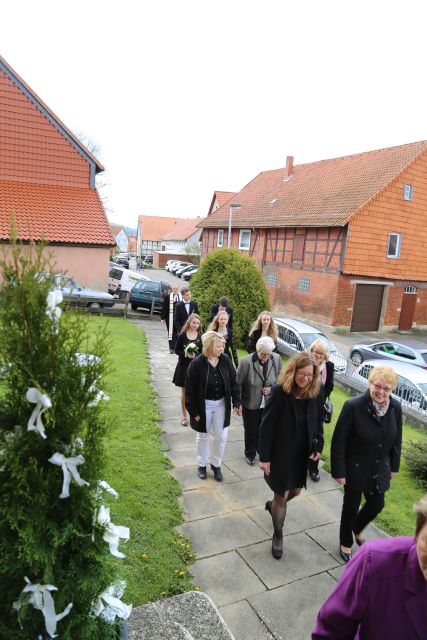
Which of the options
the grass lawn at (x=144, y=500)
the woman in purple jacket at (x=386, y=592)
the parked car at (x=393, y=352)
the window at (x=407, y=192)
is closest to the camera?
the woman in purple jacket at (x=386, y=592)

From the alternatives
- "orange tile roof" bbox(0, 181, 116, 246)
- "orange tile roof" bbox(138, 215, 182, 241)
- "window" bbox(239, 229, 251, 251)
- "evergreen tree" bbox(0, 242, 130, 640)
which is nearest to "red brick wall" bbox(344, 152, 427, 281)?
"window" bbox(239, 229, 251, 251)

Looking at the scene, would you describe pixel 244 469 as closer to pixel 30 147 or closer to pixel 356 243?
pixel 30 147

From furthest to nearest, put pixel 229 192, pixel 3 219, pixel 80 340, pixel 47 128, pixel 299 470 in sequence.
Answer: pixel 229 192 → pixel 47 128 → pixel 3 219 → pixel 299 470 → pixel 80 340

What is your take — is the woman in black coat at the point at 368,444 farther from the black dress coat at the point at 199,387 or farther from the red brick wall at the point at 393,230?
the red brick wall at the point at 393,230

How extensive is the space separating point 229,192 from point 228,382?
1640 inches

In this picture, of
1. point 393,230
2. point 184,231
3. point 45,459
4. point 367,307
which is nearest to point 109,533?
point 45,459

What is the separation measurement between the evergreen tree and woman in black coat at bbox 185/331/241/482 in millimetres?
2914

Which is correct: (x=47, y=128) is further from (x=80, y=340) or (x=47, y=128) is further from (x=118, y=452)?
(x=80, y=340)

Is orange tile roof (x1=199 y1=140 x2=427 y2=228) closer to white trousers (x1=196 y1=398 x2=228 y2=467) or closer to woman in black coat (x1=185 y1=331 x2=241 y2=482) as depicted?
woman in black coat (x1=185 y1=331 x2=241 y2=482)

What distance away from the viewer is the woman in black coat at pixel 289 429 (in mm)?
3906

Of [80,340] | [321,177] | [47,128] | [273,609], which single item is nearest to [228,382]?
[273,609]

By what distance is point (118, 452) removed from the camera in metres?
5.70

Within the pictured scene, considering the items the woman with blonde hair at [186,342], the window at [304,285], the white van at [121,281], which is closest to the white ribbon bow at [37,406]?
the woman with blonde hair at [186,342]

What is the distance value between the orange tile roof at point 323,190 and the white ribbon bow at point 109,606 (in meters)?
22.1
